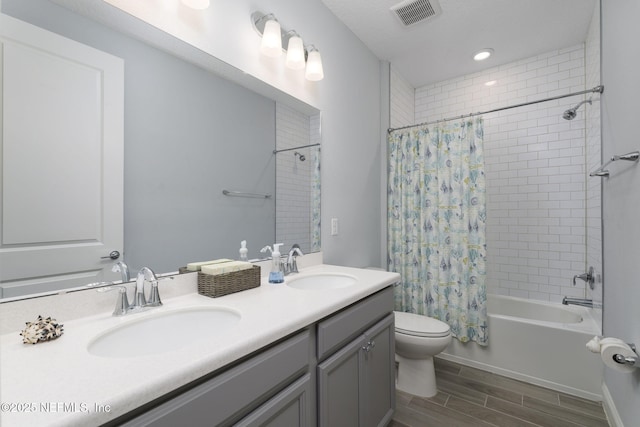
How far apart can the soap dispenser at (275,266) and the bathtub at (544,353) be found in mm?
1713

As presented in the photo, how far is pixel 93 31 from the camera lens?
0.96m

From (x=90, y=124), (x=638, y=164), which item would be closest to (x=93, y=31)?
(x=90, y=124)

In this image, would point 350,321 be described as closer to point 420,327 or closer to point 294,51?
Result: point 420,327

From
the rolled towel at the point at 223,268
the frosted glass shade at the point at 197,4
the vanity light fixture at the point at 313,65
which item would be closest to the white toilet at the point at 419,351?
the rolled towel at the point at 223,268

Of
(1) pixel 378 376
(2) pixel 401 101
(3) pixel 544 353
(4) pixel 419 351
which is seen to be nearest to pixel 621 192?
(3) pixel 544 353

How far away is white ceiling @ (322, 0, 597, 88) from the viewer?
6.57 ft

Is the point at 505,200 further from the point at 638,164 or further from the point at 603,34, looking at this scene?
the point at 638,164

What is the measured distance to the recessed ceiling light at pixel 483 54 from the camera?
2.56 metres

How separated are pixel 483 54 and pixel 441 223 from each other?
1.64 metres

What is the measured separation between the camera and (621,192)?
1.39 meters

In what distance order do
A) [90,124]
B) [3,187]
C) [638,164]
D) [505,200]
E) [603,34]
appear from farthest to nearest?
[505,200], [603,34], [638,164], [90,124], [3,187]

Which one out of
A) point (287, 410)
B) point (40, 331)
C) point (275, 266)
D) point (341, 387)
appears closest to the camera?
point (40, 331)

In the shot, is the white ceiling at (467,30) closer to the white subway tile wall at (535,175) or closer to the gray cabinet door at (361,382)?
the white subway tile wall at (535,175)

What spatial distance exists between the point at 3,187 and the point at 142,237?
388mm
